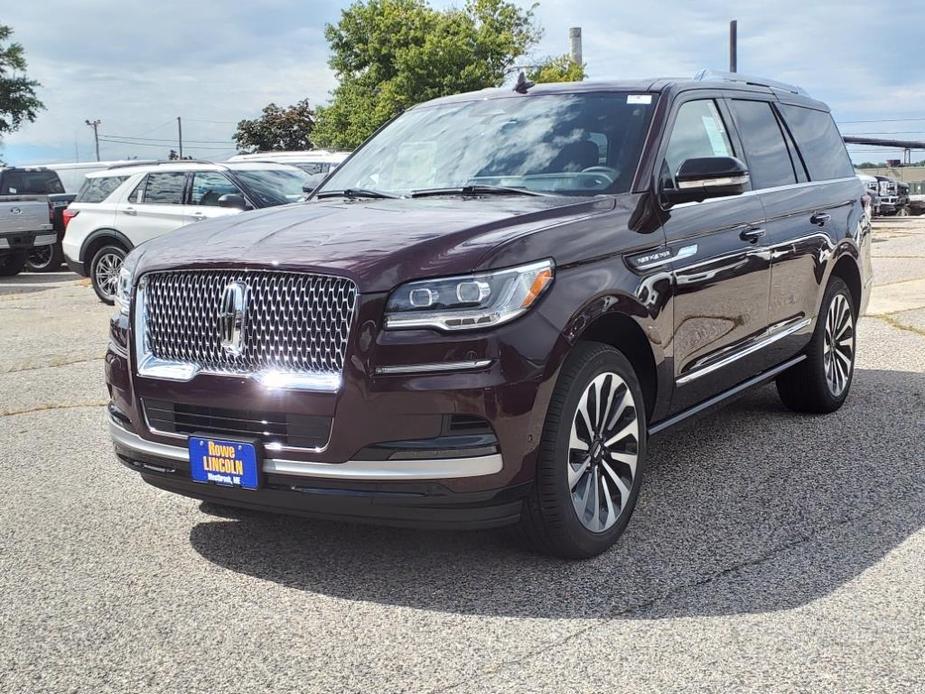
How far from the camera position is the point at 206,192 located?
14.0 m

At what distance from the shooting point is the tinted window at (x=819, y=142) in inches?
250

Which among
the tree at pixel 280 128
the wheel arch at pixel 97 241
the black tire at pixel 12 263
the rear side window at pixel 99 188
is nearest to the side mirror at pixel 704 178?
the wheel arch at pixel 97 241

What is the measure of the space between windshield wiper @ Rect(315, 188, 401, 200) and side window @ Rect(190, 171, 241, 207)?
863cm

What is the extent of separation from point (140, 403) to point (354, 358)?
3.24 ft

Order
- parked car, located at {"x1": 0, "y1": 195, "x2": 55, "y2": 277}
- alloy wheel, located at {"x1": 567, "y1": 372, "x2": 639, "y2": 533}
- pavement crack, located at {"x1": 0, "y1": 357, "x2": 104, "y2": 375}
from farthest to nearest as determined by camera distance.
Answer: parked car, located at {"x1": 0, "y1": 195, "x2": 55, "y2": 277} < pavement crack, located at {"x1": 0, "y1": 357, "x2": 104, "y2": 375} < alloy wheel, located at {"x1": 567, "y1": 372, "x2": 639, "y2": 533}

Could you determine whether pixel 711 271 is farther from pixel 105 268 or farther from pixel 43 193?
pixel 43 193

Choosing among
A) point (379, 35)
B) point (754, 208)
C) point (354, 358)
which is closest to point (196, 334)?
point (354, 358)

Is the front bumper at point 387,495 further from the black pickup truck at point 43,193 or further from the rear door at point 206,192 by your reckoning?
the black pickup truck at point 43,193

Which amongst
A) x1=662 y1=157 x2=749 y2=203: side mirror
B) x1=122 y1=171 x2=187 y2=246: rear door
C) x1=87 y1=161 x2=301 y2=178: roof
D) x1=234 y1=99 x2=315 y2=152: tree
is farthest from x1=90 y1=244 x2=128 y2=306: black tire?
x1=234 y1=99 x2=315 y2=152: tree

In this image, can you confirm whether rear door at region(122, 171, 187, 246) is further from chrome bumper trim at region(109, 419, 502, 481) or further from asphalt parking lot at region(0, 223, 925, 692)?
chrome bumper trim at region(109, 419, 502, 481)

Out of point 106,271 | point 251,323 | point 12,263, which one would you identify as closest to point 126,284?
point 251,323

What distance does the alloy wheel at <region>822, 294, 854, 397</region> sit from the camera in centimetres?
650

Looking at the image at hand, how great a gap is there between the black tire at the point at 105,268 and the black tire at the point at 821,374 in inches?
413

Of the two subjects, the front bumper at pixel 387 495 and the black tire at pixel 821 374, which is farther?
the black tire at pixel 821 374
